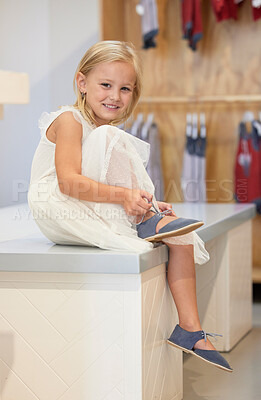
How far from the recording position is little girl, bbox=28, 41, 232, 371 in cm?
171

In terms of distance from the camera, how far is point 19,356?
169 cm

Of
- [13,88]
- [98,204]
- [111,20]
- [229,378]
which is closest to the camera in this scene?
[98,204]

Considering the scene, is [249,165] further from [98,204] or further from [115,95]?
[98,204]

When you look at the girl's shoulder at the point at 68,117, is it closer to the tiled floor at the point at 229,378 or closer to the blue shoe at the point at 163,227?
the blue shoe at the point at 163,227

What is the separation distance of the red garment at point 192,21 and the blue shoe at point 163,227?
84.9 inches

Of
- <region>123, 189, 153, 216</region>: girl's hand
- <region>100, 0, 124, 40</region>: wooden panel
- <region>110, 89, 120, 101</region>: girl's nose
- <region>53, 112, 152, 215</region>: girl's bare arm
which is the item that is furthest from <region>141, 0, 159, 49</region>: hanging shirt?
<region>123, 189, 153, 216</region>: girl's hand

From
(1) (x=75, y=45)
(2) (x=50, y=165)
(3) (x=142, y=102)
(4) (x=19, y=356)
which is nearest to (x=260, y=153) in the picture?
(3) (x=142, y=102)

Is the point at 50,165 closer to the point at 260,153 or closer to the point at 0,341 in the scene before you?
the point at 0,341

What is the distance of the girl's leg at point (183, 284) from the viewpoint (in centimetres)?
181

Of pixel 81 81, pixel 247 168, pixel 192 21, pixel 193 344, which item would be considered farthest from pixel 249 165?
pixel 193 344

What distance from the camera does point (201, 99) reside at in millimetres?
3854

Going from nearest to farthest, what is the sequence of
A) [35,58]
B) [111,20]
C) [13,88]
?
[13,88], [111,20], [35,58]

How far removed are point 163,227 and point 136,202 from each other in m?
0.12

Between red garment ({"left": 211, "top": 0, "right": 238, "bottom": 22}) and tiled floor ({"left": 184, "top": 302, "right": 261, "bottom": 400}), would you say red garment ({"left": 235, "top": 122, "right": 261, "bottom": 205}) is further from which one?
tiled floor ({"left": 184, "top": 302, "right": 261, "bottom": 400})
